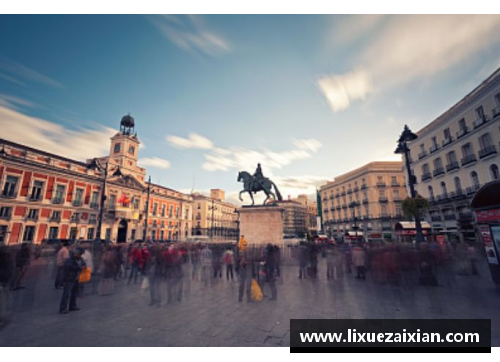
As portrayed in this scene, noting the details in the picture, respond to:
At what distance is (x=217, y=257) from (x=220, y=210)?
69.1m

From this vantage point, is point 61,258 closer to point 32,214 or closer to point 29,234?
point 29,234

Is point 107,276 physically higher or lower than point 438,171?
lower

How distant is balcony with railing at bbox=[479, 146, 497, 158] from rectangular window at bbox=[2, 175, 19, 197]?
49706mm

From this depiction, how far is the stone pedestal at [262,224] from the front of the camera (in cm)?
1588

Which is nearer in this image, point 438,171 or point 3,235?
point 3,235

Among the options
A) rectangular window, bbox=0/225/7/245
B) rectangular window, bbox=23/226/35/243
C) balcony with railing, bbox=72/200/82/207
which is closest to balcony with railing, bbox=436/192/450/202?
balcony with railing, bbox=72/200/82/207

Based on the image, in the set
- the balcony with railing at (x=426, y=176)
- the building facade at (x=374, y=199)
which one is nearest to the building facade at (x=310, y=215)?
the building facade at (x=374, y=199)

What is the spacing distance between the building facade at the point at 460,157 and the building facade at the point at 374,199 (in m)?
12.2

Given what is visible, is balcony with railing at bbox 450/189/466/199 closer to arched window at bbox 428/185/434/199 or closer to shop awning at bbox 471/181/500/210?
arched window at bbox 428/185/434/199

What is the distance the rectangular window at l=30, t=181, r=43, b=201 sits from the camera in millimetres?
29119

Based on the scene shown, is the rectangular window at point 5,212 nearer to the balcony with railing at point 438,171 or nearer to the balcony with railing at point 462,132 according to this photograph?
the balcony with railing at point 438,171

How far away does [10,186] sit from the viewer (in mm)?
27344

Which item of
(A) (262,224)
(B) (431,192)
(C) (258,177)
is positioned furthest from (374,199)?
(A) (262,224)

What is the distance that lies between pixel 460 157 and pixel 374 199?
18.9 metres
